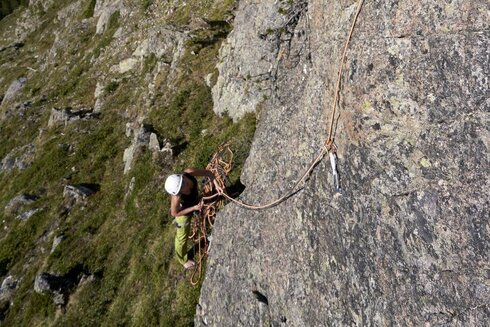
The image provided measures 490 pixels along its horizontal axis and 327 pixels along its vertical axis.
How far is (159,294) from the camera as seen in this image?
43.5 ft

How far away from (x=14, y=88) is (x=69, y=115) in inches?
887

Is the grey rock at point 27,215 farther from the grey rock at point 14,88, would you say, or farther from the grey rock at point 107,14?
the grey rock at point 14,88

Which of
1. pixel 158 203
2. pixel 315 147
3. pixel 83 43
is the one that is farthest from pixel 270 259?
pixel 83 43

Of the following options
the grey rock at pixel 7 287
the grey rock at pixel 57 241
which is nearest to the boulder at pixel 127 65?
the grey rock at pixel 57 241

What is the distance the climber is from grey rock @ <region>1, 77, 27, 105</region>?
42068 mm

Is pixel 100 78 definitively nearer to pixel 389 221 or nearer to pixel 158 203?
pixel 158 203

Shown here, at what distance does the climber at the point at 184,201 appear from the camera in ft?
37.7

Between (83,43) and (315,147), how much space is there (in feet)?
135

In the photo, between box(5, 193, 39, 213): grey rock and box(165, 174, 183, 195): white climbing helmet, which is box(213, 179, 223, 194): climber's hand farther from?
box(5, 193, 39, 213): grey rock

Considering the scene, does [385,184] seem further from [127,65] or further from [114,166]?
[127,65]

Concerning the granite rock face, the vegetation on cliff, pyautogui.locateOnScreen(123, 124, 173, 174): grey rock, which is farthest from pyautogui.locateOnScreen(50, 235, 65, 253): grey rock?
the granite rock face

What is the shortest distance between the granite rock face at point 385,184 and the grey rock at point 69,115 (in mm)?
23016

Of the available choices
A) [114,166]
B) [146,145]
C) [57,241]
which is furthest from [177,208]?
[114,166]

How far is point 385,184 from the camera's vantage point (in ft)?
22.3
